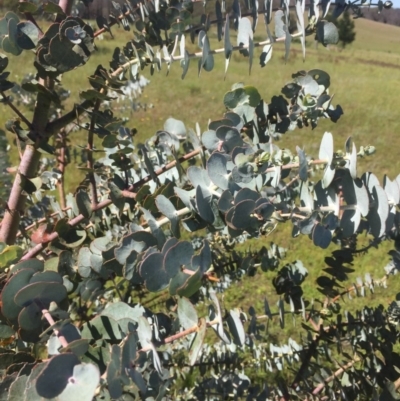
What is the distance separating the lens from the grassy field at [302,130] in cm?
315

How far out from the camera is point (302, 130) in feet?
20.5

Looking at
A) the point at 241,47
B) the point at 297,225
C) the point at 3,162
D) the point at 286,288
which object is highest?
the point at 241,47

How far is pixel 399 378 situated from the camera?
0.87 metres

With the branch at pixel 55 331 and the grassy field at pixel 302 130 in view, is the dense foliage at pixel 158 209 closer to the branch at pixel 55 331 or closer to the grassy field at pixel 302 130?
the branch at pixel 55 331

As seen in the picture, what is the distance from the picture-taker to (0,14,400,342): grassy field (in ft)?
10.3

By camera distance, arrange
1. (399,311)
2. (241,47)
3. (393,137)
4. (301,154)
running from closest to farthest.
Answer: (301,154) < (241,47) < (399,311) < (393,137)

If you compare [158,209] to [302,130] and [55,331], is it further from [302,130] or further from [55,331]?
[302,130]

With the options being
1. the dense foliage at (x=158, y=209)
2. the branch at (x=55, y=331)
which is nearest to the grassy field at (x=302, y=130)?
the dense foliage at (x=158, y=209)

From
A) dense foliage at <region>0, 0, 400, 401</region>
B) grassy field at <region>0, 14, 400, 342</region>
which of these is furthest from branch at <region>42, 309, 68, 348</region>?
grassy field at <region>0, 14, 400, 342</region>

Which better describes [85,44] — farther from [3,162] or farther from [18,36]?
[3,162]

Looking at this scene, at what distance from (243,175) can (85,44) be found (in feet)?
0.88

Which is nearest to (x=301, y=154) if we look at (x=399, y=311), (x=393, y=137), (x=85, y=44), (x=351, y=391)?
(x=85, y=44)

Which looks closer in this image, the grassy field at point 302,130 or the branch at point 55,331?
the branch at point 55,331

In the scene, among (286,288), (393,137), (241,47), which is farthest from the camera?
(393,137)
